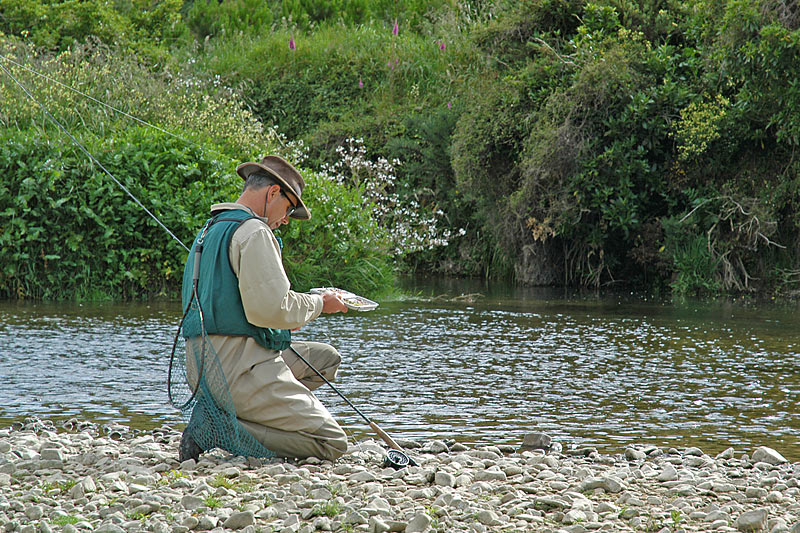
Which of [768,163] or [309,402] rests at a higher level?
[768,163]

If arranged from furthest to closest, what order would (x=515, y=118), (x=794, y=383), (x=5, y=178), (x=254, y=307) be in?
1. (x=515, y=118)
2. (x=5, y=178)
3. (x=794, y=383)
4. (x=254, y=307)

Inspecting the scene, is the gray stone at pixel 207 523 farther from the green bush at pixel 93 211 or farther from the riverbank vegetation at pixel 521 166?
the green bush at pixel 93 211

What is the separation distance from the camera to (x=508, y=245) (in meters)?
16.2

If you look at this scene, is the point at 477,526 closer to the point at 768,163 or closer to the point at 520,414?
the point at 520,414

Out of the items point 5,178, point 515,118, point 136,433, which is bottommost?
point 136,433

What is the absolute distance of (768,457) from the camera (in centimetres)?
498

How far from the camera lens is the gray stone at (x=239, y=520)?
357 cm

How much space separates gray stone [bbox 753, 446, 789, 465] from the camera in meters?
4.96

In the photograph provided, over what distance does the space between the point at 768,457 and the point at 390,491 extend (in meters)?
2.10

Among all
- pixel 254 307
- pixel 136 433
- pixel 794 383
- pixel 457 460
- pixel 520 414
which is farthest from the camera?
pixel 794 383

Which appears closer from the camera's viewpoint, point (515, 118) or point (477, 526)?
point (477, 526)

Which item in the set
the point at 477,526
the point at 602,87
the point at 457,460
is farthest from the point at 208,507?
the point at 602,87

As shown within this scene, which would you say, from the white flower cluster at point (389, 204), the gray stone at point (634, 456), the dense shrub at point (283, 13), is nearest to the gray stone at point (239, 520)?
the gray stone at point (634, 456)

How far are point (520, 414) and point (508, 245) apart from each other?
32.7 feet
